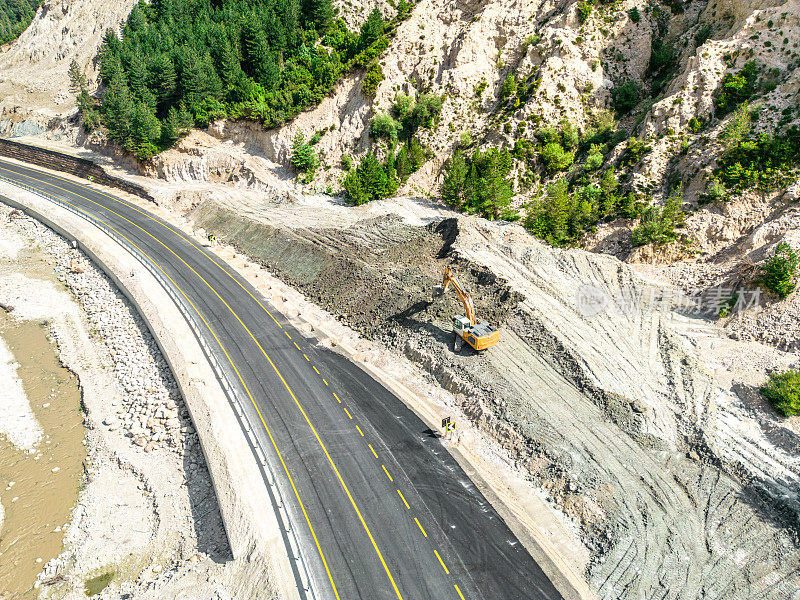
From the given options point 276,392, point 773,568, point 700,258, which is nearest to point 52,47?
point 276,392

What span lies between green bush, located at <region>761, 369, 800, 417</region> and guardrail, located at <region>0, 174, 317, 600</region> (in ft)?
77.7

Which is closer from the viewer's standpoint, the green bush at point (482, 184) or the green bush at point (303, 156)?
the green bush at point (482, 184)

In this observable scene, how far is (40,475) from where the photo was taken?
2445 cm

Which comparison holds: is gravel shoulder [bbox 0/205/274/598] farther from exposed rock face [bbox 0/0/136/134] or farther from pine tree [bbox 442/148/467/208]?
exposed rock face [bbox 0/0/136/134]

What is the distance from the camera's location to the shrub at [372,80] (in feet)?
164

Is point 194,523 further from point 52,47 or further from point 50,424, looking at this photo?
point 52,47

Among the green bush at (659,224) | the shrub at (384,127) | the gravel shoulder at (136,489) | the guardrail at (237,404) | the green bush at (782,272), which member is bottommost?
the gravel shoulder at (136,489)

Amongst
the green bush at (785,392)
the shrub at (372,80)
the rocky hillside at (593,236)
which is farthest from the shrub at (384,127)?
the green bush at (785,392)

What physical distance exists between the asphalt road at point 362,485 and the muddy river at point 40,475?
9.82m

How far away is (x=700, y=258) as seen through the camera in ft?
106

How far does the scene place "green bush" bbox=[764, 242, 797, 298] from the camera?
25.5 m

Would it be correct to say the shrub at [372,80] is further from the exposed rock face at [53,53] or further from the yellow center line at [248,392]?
the exposed rock face at [53,53]

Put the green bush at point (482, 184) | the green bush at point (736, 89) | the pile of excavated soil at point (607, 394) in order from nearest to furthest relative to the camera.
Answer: the pile of excavated soil at point (607, 394)
the green bush at point (736, 89)
the green bush at point (482, 184)

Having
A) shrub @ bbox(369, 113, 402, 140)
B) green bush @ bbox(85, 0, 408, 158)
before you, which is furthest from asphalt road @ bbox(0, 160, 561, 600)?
green bush @ bbox(85, 0, 408, 158)
